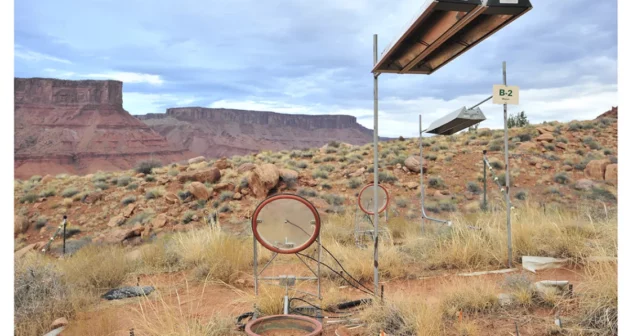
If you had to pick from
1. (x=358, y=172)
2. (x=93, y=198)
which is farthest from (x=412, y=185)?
(x=93, y=198)

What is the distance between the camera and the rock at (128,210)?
17.5 meters

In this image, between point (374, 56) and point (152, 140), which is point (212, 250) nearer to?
point (374, 56)

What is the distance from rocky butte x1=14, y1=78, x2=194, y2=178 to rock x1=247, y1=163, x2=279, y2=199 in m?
50.1

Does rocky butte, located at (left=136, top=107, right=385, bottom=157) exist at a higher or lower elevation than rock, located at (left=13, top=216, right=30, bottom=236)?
higher

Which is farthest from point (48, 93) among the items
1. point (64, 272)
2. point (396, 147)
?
point (64, 272)

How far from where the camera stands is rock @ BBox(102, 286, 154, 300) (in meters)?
6.17

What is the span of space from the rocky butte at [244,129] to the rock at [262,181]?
67.4 metres

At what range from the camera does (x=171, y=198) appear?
1786 cm

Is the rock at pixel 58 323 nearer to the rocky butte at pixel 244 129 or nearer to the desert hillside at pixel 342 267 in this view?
the desert hillside at pixel 342 267

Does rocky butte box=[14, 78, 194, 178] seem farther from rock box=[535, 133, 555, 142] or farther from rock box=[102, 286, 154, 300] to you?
rock box=[102, 286, 154, 300]

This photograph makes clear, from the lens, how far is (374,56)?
16.1 feet

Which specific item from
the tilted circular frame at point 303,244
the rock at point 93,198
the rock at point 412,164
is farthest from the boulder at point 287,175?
the tilted circular frame at point 303,244

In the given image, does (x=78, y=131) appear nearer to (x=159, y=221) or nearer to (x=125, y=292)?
(x=159, y=221)

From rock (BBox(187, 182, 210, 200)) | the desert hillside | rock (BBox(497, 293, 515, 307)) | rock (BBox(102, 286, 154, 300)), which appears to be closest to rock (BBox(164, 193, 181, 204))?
the desert hillside
